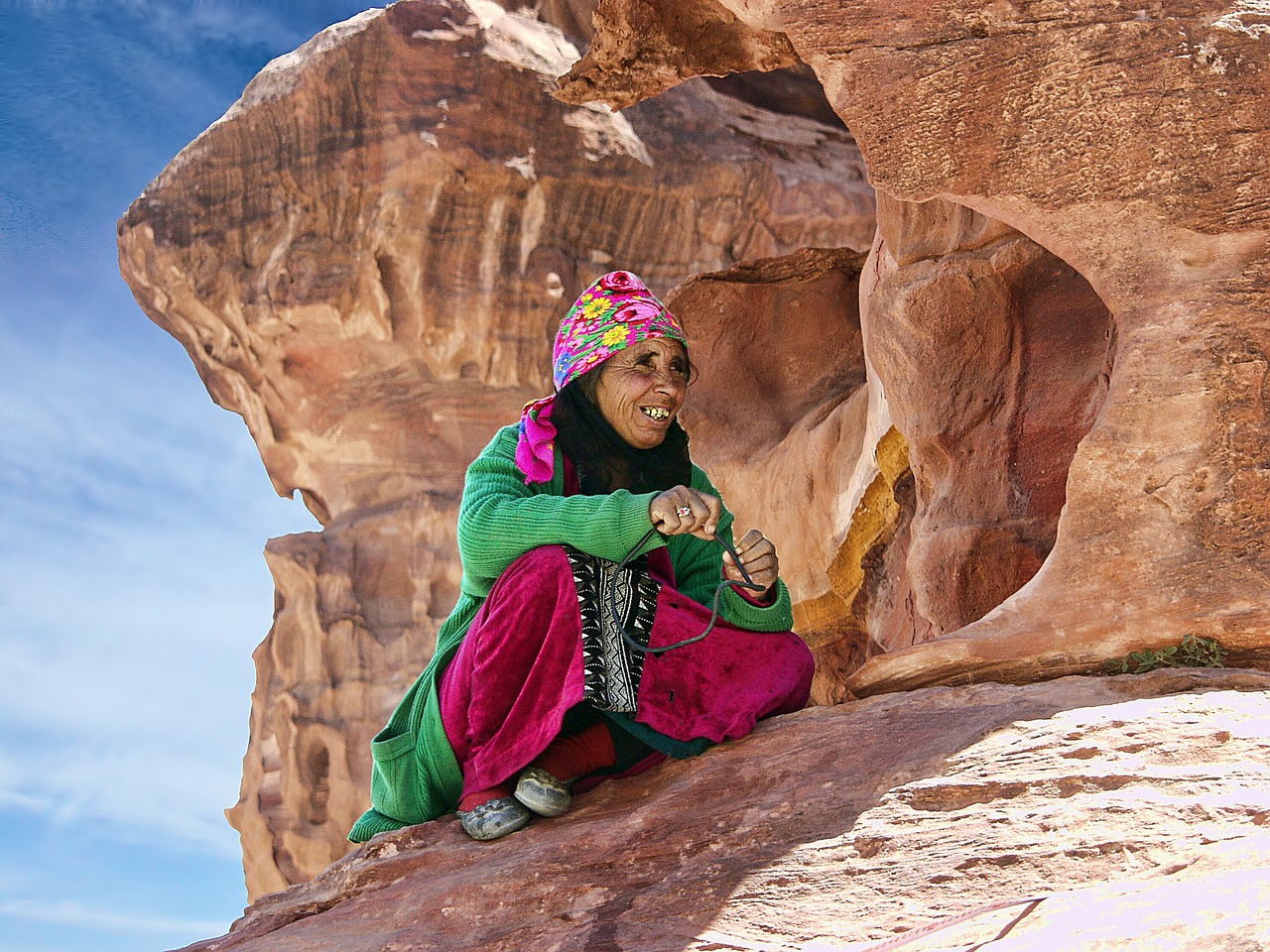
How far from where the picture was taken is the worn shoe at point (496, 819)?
9.75 feet

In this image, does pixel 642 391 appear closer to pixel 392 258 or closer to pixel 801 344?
pixel 801 344

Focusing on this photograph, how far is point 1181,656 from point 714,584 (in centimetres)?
109

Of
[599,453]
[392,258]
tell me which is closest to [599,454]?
[599,453]

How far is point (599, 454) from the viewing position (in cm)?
335

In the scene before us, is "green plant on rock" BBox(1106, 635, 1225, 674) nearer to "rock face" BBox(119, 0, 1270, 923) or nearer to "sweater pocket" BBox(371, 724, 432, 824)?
"rock face" BBox(119, 0, 1270, 923)

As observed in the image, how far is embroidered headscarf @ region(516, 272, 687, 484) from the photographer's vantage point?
3.36 metres

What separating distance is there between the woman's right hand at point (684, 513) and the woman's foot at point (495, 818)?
0.67m

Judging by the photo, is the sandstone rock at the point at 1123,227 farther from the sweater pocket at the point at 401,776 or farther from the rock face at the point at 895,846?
the sweater pocket at the point at 401,776

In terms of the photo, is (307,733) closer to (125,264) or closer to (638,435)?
(125,264)

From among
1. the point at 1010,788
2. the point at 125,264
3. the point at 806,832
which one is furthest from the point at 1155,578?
the point at 125,264

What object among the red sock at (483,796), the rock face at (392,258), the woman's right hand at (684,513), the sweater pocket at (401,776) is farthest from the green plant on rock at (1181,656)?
the rock face at (392,258)

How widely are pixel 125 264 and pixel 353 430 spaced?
1671 mm

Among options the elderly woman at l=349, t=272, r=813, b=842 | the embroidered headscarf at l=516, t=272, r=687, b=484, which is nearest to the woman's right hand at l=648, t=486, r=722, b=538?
the elderly woman at l=349, t=272, r=813, b=842

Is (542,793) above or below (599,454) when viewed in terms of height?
below
